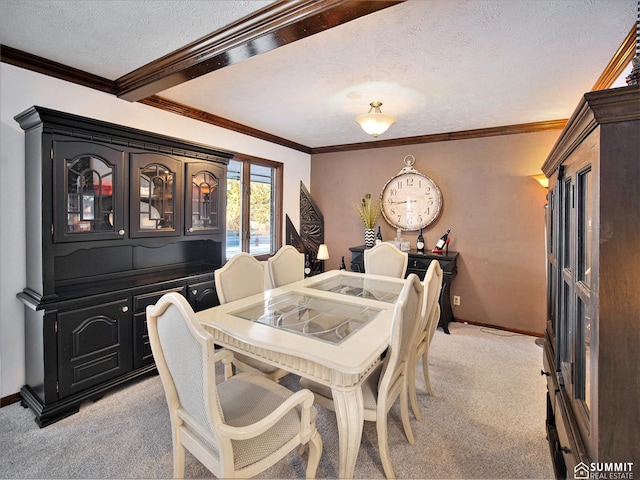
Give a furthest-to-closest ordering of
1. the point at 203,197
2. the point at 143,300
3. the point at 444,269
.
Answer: the point at 444,269 < the point at 203,197 < the point at 143,300

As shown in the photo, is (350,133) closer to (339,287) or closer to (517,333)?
(339,287)

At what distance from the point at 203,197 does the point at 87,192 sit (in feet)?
3.14

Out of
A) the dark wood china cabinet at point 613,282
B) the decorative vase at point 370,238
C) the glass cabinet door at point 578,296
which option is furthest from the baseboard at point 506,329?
the dark wood china cabinet at point 613,282

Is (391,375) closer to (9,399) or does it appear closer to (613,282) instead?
(613,282)

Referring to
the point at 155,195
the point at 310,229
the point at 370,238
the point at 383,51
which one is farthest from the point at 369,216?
the point at 155,195

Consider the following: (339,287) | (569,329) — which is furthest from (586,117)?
(339,287)

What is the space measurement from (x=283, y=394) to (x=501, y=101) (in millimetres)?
2954

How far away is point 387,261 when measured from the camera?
3.40 metres

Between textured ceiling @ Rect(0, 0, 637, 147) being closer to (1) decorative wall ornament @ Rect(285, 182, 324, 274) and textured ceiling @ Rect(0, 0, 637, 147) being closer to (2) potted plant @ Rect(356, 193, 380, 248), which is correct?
(2) potted plant @ Rect(356, 193, 380, 248)

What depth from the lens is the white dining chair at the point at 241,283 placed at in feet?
6.88

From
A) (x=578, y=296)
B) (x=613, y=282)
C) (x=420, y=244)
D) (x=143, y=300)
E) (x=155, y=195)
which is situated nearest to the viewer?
(x=613, y=282)

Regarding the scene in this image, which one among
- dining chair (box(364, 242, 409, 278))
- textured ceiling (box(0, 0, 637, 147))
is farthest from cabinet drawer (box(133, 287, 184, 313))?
dining chair (box(364, 242, 409, 278))

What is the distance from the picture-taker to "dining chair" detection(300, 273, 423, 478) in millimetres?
1525

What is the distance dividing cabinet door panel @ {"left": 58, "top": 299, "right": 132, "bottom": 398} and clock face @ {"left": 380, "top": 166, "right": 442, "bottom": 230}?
10.6 feet
